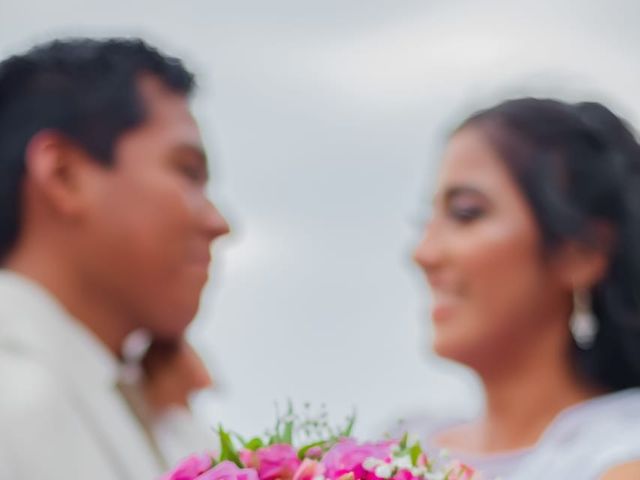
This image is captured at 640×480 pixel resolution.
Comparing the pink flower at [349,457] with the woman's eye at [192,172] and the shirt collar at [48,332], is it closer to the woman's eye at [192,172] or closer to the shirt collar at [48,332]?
the shirt collar at [48,332]

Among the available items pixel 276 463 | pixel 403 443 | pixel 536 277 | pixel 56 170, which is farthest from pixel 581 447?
A: pixel 56 170

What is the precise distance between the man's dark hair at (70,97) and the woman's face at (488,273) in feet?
2.31

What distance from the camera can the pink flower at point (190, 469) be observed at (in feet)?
4.02

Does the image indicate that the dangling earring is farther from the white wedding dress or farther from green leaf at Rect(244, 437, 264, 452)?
green leaf at Rect(244, 437, 264, 452)

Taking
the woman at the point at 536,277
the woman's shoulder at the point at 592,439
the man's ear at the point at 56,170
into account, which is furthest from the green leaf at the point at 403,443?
the man's ear at the point at 56,170

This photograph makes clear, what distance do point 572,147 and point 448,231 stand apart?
0.93ft

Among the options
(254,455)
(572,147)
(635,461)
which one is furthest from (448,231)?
(254,455)

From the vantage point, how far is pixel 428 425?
2.28 metres

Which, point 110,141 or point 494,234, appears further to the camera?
point 110,141

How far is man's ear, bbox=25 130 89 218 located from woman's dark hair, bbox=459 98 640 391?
0.81m

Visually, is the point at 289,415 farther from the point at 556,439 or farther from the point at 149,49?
the point at 149,49

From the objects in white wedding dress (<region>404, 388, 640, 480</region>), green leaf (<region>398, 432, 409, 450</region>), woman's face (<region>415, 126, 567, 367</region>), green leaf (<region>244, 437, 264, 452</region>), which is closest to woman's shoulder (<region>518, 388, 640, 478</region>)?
white wedding dress (<region>404, 388, 640, 480</region>)

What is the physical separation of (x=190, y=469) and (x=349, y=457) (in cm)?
18

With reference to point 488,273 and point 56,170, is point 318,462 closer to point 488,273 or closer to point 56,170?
point 488,273
